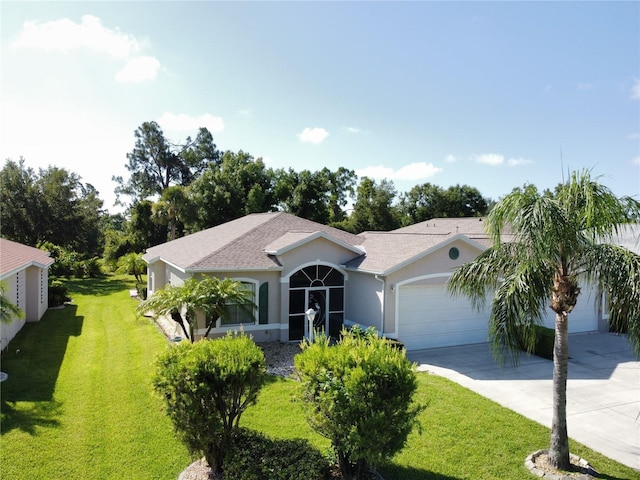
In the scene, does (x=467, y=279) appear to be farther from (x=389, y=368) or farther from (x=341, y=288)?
(x=341, y=288)

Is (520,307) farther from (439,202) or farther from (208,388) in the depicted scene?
(439,202)

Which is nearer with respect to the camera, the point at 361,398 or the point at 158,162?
the point at 361,398

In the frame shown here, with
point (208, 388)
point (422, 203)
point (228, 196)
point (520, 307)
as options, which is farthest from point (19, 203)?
point (422, 203)

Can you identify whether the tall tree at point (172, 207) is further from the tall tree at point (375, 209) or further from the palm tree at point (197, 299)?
the palm tree at point (197, 299)

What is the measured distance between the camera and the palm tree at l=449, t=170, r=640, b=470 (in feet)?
23.3

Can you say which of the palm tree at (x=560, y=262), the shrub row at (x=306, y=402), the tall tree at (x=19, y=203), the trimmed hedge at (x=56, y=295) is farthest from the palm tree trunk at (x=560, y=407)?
the tall tree at (x=19, y=203)

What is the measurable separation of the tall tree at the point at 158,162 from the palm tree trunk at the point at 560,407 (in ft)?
190

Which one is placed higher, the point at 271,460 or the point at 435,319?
the point at 435,319

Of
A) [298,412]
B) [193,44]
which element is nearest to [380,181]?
[193,44]

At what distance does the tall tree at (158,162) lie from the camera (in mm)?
59969

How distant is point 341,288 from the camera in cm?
1831

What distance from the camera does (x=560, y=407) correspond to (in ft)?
26.2

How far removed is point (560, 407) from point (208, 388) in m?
6.74

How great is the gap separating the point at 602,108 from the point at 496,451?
14.8m
